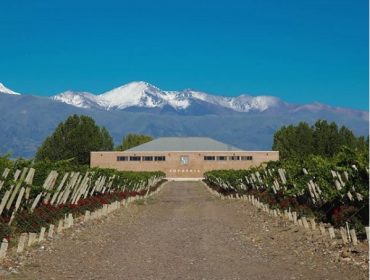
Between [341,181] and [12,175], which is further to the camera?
[341,181]

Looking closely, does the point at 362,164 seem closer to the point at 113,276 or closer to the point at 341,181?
the point at 341,181

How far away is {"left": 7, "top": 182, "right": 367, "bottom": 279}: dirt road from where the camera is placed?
1277 centimetres

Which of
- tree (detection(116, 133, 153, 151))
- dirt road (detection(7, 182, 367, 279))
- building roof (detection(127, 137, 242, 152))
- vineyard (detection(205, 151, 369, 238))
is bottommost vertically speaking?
dirt road (detection(7, 182, 367, 279))

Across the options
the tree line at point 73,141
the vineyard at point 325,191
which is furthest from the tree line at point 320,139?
the vineyard at point 325,191

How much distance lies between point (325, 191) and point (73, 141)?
3883 inches

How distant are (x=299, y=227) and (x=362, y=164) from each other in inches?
154

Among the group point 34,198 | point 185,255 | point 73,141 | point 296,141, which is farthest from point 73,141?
point 185,255

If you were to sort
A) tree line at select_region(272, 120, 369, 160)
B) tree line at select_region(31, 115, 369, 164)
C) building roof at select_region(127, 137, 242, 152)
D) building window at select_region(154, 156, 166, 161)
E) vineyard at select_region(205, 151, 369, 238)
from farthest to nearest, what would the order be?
building roof at select_region(127, 137, 242, 152), building window at select_region(154, 156, 166, 161), tree line at select_region(31, 115, 369, 164), tree line at select_region(272, 120, 369, 160), vineyard at select_region(205, 151, 369, 238)

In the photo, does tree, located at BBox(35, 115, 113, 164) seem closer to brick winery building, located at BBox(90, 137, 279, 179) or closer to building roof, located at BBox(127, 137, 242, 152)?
brick winery building, located at BBox(90, 137, 279, 179)

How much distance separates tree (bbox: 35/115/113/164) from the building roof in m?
Result: 23.6

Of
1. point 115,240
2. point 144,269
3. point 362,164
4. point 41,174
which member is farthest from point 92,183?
point 144,269

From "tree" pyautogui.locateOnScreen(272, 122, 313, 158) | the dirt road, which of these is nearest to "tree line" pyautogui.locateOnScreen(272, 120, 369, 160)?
"tree" pyautogui.locateOnScreen(272, 122, 313, 158)

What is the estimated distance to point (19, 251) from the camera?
1473 centimetres

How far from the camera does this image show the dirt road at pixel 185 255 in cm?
1277
